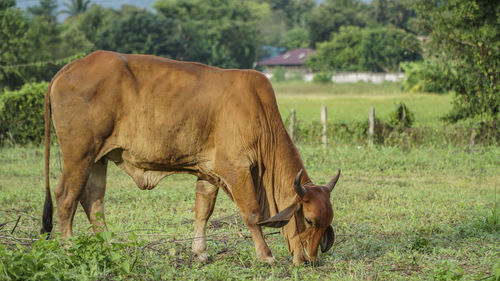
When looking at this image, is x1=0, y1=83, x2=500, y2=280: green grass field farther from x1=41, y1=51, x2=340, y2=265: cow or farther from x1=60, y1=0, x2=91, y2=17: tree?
x1=60, y1=0, x2=91, y2=17: tree

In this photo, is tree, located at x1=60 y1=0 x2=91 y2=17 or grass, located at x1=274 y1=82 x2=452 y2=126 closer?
grass, located at x1=274 y1=82 x2=452 y2=126

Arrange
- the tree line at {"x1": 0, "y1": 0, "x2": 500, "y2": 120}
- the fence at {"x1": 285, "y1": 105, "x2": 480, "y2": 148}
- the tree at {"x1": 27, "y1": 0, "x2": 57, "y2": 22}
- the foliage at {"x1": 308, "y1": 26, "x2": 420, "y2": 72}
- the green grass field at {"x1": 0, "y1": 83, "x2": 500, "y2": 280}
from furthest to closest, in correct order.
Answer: the foliage at {"x1": 308, "y1": 26, "x2": 420, "y2": 72} → the tree at {"x1": 27, "y1": 0, "x2": 57, "y2": 22} → the tree line at {"x1": 0, "y1": 0, "x2": 500, "y2": 120} → the fence at {"x1": 285, "y1": 105, "x2": 480, "y2": 148} → the green grass field at {"x1": 0, "y1": 83, "x2": 500, "y2": 280}

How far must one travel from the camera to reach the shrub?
1470cm

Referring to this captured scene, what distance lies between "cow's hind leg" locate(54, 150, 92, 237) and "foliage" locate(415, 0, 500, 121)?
438 inches

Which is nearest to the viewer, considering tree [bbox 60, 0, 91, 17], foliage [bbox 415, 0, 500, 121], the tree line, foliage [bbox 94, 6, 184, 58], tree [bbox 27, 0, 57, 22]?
foliage [bbox 415, 0, 500, 121]

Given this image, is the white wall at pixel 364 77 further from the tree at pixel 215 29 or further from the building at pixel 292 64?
the tree at pixel 215 29

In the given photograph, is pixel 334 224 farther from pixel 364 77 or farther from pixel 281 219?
pixel 364 77

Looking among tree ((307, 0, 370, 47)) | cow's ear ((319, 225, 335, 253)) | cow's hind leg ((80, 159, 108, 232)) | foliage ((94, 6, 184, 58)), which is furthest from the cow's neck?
tree ((307, 0, 370, 47))

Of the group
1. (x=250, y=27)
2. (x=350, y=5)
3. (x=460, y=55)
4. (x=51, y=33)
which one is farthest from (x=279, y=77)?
(x=460, y=55)

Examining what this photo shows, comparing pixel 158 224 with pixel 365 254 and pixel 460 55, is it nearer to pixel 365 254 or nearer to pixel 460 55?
pixel 365 254

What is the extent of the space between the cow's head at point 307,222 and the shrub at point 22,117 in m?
11.1

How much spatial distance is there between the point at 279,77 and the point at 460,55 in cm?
4808

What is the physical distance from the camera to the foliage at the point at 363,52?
54.2 metres

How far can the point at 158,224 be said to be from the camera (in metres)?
7.03
